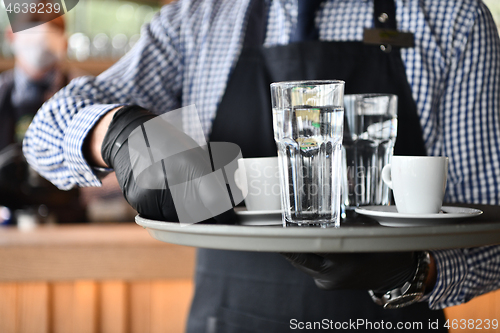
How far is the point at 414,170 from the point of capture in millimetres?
648

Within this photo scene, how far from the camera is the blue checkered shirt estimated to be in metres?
0.87

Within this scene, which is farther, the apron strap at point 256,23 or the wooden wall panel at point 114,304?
the wooden wall panel at point 114,304

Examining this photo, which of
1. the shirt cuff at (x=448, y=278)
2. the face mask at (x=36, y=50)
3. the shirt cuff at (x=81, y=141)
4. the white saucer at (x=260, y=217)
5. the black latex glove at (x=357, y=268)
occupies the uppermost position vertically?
the face mask at (x=36, y=50)

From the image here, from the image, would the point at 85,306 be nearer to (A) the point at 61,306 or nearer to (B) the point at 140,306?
(A) the point at 61,306

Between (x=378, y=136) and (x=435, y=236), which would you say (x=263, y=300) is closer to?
(x=378, y=136)

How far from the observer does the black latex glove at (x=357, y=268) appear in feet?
1.98

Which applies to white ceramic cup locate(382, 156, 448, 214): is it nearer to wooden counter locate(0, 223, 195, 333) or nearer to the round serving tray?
the round serving tray

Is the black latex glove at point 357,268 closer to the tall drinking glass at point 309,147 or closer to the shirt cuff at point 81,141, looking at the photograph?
the tall drinking glass at point 309,147

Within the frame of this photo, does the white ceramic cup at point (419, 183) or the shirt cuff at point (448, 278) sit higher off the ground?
the white ceramic cup at point (419, 183)

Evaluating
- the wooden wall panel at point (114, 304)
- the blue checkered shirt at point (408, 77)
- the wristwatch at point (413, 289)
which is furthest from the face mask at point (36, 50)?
the wristwatch at point (413, 289)

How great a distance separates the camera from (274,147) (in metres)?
0.98

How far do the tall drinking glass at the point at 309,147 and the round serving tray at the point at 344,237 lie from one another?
0.17 meters

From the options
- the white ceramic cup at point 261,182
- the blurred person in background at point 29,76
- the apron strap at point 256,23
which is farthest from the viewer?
the blurred person in background at point 29,76

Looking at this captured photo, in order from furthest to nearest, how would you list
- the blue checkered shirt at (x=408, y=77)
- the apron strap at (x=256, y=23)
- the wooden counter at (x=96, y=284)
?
the wooden counter at (x=96, y=284)
the apron strap at (x=256, y=23)
the blue checkered shirt at (x=408, y=77)
